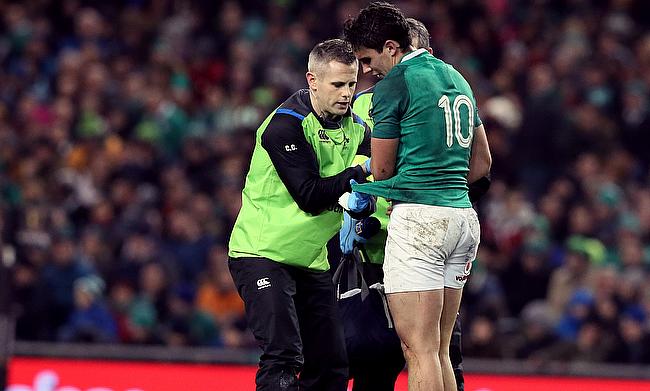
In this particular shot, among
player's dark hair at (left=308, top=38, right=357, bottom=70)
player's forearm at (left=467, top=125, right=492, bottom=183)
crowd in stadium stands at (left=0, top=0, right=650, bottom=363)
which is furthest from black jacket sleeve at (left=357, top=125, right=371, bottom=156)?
crowd in stadium stands at (left=0, top=0, right=650, bottom=363)

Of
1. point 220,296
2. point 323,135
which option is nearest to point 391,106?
point 323,135

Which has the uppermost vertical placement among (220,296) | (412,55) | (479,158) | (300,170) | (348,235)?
(412,55)

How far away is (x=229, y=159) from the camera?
14023 mm

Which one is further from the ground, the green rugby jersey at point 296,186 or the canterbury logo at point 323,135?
the canterbury logo at point 323,135

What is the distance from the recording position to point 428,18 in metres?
16.3

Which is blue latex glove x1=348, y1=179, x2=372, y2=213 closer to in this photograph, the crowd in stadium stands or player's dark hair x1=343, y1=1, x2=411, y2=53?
player's dark hair x1=343, y1=1, x2=411, y2=53

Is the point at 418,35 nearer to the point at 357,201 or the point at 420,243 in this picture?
the point at 357,201

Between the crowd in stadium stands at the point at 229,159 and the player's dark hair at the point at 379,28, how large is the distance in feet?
17.4

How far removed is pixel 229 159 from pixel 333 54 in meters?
7.39

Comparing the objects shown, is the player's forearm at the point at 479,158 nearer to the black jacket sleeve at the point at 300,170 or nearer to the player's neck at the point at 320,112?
the black jacket sleeve at the point at 300,170

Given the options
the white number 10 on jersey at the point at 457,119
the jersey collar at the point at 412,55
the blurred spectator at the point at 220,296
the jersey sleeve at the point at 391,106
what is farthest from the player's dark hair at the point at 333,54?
the blurred spectator at the point at 220,296

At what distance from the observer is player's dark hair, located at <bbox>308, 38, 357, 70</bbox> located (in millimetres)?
6695

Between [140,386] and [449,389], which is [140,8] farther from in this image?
[449,389]

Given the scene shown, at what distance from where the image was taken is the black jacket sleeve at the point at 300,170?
6.63 metres
